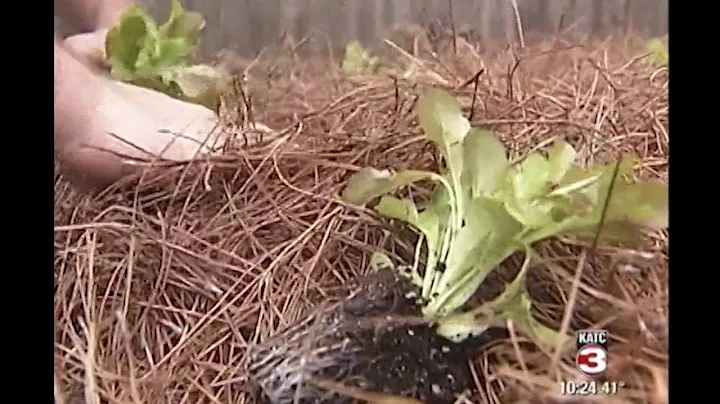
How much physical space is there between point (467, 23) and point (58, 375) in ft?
1.91

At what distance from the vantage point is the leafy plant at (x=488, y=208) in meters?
0.94

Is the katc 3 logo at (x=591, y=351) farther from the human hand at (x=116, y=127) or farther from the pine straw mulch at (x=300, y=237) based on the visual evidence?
the human hand at (x=116, y=127)

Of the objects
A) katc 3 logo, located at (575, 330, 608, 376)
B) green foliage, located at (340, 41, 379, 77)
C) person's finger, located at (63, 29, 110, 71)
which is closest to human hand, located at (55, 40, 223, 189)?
person's finger, located at (63, 29, 110, 71)

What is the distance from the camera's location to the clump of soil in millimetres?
955

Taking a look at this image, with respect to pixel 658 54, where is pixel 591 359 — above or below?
below

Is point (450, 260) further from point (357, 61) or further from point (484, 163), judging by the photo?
point (357, 61)

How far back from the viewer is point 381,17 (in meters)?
1.01

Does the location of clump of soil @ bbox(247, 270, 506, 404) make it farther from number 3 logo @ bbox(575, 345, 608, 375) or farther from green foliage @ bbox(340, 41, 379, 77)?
green foliage @ bbox(340, 41, 379, 77)

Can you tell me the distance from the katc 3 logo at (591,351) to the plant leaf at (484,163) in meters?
0.18

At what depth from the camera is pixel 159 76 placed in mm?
1012

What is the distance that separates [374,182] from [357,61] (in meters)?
0.14

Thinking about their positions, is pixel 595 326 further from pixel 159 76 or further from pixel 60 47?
pixel 60 47

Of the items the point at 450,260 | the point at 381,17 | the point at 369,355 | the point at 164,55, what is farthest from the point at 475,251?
the point at 164,55

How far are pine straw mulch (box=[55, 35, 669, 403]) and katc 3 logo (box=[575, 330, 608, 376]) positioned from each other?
1 cm
